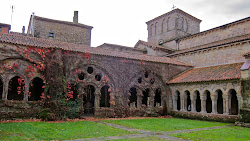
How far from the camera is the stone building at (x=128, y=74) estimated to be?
47.8 ft

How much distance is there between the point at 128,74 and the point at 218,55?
31.0ft

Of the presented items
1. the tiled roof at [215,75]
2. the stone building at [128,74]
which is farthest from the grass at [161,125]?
the tiled roof at [215,75]

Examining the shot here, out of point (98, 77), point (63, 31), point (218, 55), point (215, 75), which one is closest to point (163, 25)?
point (218, 55)

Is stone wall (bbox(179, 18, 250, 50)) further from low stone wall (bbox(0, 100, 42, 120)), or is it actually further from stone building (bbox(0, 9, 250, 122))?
low stone wall (bbox(0, 100, 42, 120))

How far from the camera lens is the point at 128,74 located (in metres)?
18.8

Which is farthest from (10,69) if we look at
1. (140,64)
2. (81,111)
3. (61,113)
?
(140,64)

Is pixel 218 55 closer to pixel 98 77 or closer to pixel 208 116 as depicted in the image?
pixel 208 116

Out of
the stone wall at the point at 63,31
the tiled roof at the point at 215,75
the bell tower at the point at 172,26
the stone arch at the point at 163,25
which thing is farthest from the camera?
the stone arch at the point at 163,25

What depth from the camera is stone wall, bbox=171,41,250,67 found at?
1942 centimetres

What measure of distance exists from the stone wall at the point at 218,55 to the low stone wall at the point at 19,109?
16.5 meters

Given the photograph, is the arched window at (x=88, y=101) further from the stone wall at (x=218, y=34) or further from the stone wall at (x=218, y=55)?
the stone wall at (x=218, y=34)

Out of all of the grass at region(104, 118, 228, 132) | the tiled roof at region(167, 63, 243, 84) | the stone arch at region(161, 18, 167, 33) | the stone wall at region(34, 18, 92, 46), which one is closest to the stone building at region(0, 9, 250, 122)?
the tiled roof at region(167, 63, 243, 84)

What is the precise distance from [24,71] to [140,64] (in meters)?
9.66

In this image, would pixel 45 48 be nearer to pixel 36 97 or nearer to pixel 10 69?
pixel 10 69
